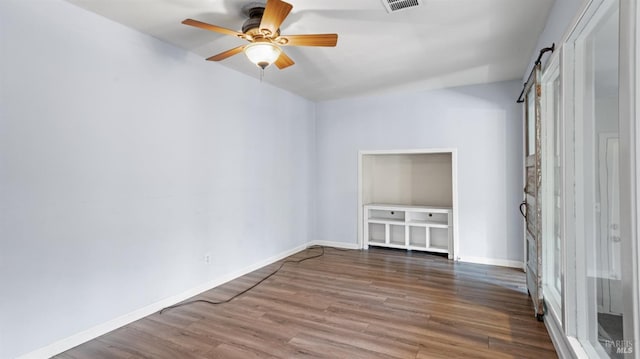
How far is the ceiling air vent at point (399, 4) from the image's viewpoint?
2377 millimetres

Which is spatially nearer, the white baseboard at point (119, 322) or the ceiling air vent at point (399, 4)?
the white baseboard at point (119, 322)

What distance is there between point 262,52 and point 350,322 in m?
2.38

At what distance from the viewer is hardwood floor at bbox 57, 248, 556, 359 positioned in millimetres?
2322

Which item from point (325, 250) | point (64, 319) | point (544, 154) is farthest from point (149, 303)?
point (544, 154)

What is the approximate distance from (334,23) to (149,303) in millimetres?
3091

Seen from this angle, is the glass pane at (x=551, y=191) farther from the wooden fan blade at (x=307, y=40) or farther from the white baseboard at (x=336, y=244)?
the white baseboard at (x=336, y=244)

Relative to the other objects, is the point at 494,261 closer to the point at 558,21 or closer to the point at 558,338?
the point at 558,338

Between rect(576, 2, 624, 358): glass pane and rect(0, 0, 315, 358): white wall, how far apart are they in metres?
3.40

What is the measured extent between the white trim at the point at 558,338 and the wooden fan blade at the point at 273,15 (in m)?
2.86

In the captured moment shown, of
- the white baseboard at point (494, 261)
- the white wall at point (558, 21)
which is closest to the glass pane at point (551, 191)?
the white wall at point (558, 21)

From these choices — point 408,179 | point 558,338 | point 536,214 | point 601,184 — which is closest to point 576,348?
point 558,338

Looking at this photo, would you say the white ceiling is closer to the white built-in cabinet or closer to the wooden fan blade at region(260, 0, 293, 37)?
the wooden fan blade at region(260, 0, 293, 37)

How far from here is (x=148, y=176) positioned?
2.97m

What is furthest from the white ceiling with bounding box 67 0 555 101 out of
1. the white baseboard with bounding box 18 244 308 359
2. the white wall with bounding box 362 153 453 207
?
the white baseboard with bounding box 18 244 308 359
